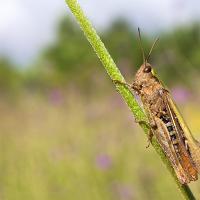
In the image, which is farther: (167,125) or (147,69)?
(147,69)

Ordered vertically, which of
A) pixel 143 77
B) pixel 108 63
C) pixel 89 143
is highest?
pixel 89 143

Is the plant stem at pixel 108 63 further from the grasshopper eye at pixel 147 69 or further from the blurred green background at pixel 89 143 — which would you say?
the blurred green background at pixel 89 143

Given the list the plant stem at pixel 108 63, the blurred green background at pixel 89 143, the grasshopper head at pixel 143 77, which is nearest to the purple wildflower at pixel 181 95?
the blurred green background at pixel 89 143

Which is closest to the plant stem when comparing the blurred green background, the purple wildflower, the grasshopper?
the grasshopper

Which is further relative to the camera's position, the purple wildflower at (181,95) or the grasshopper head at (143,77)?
the purple wildflower at (181,95)

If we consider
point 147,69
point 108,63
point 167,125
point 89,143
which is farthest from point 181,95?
point 108,63

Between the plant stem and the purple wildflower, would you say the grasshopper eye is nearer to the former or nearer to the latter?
the plant stem

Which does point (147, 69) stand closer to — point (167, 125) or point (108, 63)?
point (167, 125)

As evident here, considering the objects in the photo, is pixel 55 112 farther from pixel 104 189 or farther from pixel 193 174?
pixel 193 174
